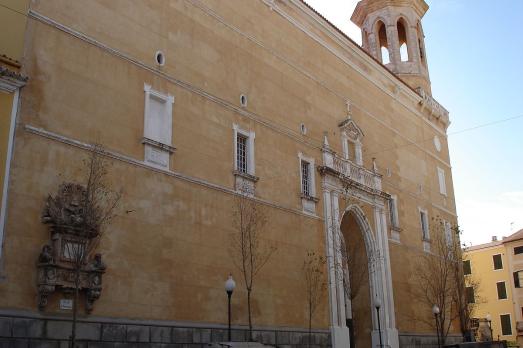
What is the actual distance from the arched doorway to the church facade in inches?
3.8

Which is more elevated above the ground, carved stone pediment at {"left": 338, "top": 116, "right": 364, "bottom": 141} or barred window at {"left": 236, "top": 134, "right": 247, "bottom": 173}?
carved stone pediment at {"left": 338, "top": 116, "right": 364, "bottom": 141}

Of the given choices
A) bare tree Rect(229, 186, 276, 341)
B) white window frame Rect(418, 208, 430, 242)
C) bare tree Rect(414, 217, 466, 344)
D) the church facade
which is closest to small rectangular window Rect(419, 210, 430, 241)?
white window frame Rect(418, 208, 430, 242)

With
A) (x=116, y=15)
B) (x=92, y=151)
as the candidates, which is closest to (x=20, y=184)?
(x=92, y=151)

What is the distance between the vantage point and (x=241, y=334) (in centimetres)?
1795

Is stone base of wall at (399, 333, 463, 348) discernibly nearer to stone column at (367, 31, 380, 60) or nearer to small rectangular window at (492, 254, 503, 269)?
stone column at (367, 31, 380, 60)

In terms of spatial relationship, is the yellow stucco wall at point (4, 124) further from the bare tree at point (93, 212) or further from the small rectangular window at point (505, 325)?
the small rectangular window at point (505, 325)

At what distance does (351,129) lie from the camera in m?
27.0

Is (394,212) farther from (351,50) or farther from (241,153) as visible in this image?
(241,153)

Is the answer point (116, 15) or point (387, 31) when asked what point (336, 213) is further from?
point (387, 31)

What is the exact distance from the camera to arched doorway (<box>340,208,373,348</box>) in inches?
1022

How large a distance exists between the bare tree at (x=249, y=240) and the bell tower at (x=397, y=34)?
65.7 feet

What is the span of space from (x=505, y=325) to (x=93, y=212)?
46.3 metres

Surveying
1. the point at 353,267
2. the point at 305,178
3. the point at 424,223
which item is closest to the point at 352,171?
the point at 305,178

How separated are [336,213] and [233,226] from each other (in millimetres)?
6597
